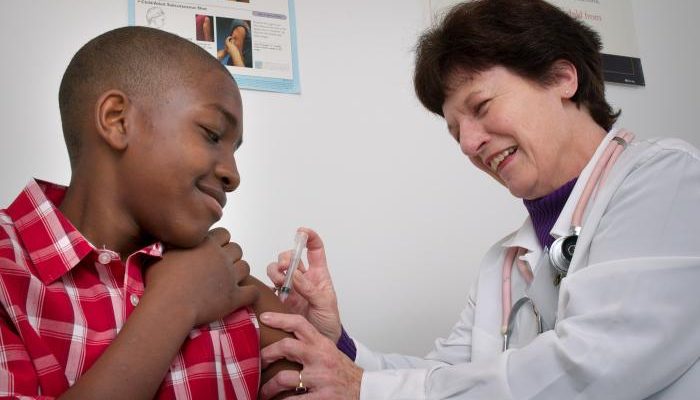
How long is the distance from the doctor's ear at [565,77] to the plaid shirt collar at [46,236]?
92cm

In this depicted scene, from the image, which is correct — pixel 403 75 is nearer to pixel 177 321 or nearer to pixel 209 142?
pixel 209 142

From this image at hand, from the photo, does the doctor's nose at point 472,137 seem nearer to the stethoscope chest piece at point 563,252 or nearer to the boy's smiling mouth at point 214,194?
the stethoscope chest piece at point 563,252

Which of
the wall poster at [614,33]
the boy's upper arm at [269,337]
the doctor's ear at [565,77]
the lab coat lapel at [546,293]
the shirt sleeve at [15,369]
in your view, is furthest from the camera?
the wall poster at [614,33]

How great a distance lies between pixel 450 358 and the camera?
1.39 meters

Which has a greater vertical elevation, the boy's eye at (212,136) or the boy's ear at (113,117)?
the boy's ear at (113,117)

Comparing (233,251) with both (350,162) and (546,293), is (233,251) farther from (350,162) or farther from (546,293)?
(350,162)

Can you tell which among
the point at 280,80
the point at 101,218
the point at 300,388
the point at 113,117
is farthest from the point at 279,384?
the point at 280,80

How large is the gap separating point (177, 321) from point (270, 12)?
1194mm

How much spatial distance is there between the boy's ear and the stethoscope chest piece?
771mm

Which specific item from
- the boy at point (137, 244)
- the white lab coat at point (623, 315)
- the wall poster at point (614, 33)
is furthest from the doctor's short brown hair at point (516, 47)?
the wall poster at point (614, 33)

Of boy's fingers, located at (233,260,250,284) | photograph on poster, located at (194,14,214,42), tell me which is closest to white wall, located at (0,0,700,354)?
photograph on poster, located at (194,14,214,42)

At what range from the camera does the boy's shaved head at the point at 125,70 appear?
3.01 ft

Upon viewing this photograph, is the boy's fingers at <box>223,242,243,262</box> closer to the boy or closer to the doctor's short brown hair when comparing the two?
the boy

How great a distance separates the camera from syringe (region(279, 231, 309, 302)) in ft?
3.94
